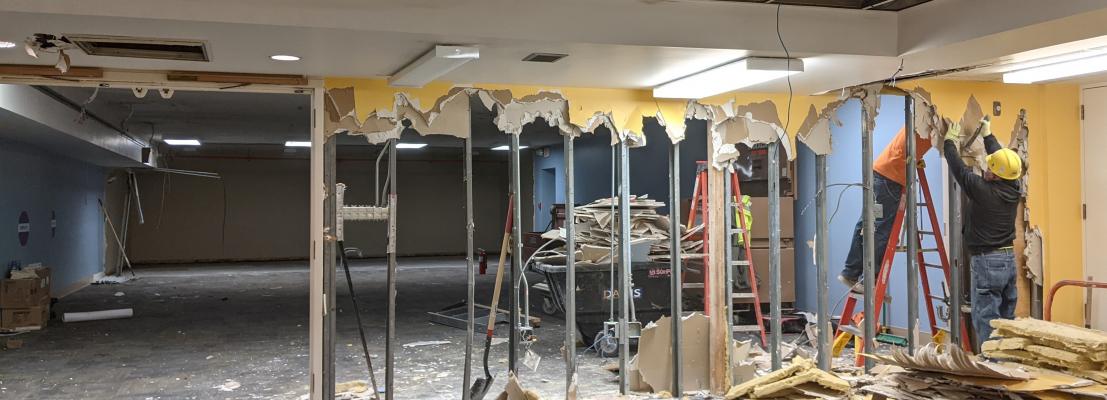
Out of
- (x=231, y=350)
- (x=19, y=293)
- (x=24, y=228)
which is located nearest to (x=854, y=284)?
(x=231, y=350)

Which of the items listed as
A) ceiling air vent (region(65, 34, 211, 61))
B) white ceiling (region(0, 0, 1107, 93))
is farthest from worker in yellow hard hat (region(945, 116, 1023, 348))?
ceiling air vent (region(65, 34, 211, 61))

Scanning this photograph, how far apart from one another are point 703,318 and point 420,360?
2.50m

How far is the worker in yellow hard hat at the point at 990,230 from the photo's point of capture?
18.2 feet

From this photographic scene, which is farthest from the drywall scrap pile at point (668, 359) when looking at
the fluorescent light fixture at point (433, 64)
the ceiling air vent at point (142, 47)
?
the ceiling air vent at point (142, 47)

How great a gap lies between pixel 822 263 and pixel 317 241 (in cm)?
326

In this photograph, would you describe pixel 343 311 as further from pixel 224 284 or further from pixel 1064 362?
pixel 1064 362

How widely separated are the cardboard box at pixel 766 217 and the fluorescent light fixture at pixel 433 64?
4.77 m

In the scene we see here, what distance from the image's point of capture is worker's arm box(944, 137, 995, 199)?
18.1 ft

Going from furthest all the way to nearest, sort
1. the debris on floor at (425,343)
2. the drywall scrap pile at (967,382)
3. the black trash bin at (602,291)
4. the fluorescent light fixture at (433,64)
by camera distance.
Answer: the debris on floor at (425,343) → the black trash bin at (602,291) → the drywall scrap pile at (967,382) → the fluorescent light fixture at (433,64)

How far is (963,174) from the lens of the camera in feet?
18.2

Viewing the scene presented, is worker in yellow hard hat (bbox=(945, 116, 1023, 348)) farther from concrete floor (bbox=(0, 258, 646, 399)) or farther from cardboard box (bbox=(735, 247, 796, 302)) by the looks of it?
cardboard box (bbox=(735, 247, 796, 302))

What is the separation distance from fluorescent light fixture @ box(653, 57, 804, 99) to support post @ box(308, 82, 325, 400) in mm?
2061

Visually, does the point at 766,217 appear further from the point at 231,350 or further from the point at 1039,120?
the point at 231,350

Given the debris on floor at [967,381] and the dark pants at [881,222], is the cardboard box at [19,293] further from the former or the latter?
the debris on floor at [967,381]
